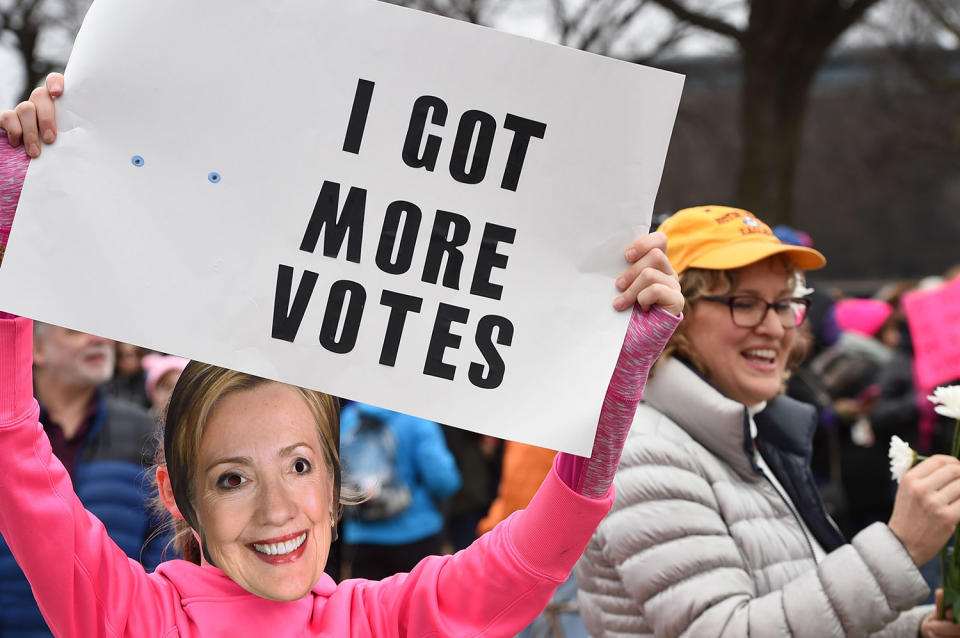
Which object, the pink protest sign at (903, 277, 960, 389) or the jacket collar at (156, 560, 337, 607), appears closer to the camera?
the jacket collar at (156, 560, 337, 607)

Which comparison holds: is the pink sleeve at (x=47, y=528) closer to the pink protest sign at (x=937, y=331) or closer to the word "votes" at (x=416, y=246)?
the word "votes" at (x=416, y=246)

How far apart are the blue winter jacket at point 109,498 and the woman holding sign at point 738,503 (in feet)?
5.31

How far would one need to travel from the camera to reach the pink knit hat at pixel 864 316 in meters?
8.66

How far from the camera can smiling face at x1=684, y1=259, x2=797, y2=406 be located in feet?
8.73

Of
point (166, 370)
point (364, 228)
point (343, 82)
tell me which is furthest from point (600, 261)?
point (166, 370)

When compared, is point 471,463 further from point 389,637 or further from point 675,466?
point 389,637

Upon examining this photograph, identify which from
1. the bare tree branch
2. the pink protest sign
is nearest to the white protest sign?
the pink protest sign

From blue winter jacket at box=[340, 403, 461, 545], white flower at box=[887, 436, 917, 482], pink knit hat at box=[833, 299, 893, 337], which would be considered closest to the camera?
white flower at box=[887, 436, 917, 482]

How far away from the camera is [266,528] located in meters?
1.84

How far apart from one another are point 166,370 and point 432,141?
3.04m

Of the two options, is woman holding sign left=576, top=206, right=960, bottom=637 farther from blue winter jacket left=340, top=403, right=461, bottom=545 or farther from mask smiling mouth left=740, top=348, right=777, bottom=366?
blue winter jacket left=340, top=403, right=461, bottom=545

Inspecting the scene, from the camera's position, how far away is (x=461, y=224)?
73.0 inches

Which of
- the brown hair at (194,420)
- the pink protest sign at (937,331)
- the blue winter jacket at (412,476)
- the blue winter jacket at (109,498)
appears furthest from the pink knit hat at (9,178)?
the blue winter jacket at (412,476)

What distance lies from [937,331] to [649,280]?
313cm
